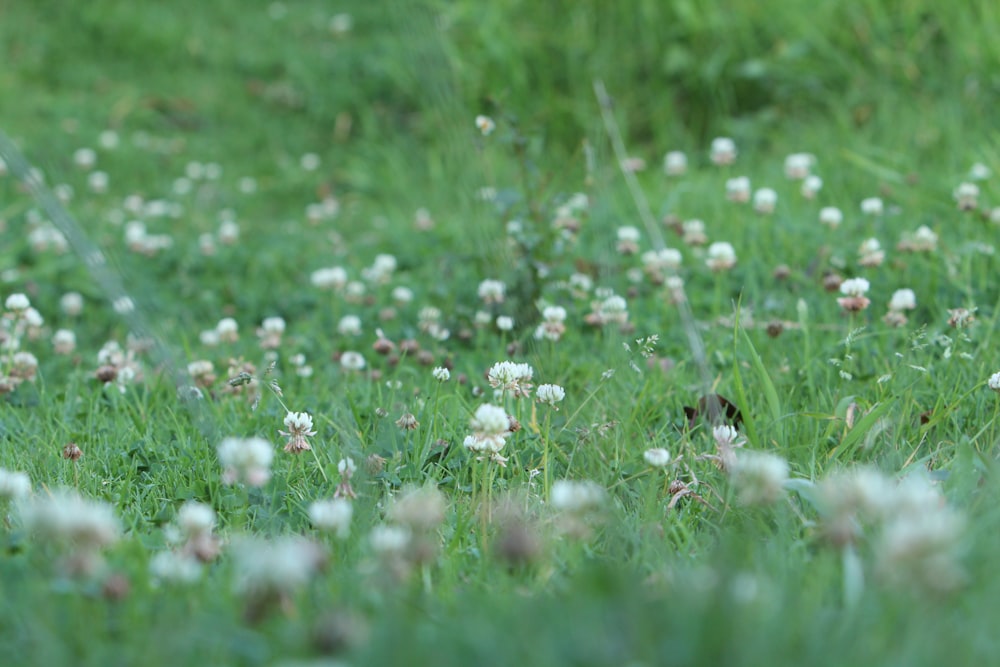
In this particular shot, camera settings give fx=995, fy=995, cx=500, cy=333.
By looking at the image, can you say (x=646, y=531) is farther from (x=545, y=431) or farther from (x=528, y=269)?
(x=528, y=269)

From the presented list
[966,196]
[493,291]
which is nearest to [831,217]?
[966,196]

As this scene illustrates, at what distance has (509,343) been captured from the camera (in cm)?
280

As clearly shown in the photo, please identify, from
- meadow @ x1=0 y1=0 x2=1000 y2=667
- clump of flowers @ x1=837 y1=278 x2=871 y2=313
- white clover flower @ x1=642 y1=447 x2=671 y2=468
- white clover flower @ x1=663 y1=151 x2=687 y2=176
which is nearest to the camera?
A: meadow @ x1=0 y1=0 x2=1000 y2=667

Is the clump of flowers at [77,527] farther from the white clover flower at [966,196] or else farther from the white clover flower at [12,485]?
the white clover flower at [966,196]

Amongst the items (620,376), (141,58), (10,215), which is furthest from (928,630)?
(141,58)

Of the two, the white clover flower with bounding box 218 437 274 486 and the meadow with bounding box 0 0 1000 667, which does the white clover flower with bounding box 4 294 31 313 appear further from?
the white clover flower with bounding box 218 437 274 486

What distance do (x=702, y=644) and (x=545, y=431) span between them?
880 mm

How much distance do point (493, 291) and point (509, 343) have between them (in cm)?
18

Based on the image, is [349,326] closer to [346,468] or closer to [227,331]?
[227,331]

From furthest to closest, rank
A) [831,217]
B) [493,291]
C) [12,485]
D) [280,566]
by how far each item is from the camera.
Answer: [831,217], [493,291], [12,485], [280,566]

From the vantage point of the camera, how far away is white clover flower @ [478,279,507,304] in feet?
9.43

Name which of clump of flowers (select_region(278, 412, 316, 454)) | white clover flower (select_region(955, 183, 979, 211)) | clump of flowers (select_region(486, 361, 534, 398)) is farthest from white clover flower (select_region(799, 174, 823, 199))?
clump of flowers (select_region(278, 412, 316, 454))

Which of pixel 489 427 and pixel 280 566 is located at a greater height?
→ pixel 280 566

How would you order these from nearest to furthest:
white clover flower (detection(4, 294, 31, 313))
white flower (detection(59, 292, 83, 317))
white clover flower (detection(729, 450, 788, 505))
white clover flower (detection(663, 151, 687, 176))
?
white clover flower (detection(729, 450, 788, 505))
white clover flower (detection(4, 294, 31, 313))
white flower (detection(59, 292, 83, 317))
white clover flower (detection(663, 151, 687, 176))
